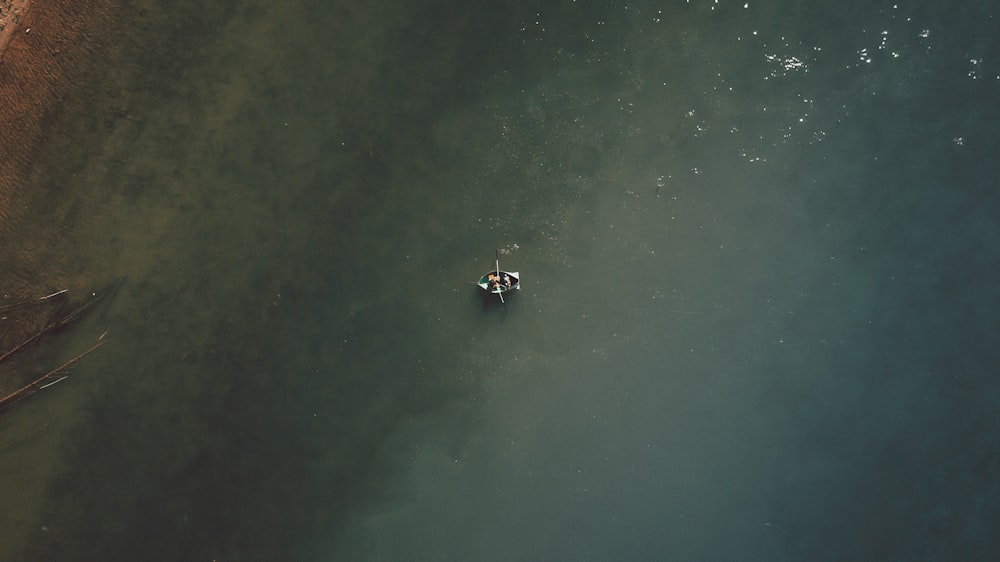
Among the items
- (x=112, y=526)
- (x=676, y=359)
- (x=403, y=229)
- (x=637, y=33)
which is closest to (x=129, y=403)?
(x=112, y=526)

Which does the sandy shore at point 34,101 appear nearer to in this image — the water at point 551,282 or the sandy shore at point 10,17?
the sandy shore at point 10,17

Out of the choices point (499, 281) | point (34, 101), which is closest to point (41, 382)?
point (34, 101)

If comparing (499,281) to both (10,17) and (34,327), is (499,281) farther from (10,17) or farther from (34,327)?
(10,17)

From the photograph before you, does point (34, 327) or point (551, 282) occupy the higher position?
point (34, 327)

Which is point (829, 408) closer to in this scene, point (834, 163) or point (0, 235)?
point (834, 163)

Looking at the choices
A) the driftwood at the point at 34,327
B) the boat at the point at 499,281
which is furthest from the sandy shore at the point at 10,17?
the boat at the point at 499,281

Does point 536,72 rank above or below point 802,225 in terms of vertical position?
above

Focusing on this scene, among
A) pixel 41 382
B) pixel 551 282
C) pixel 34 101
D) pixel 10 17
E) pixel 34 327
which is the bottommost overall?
pixel 551 282
